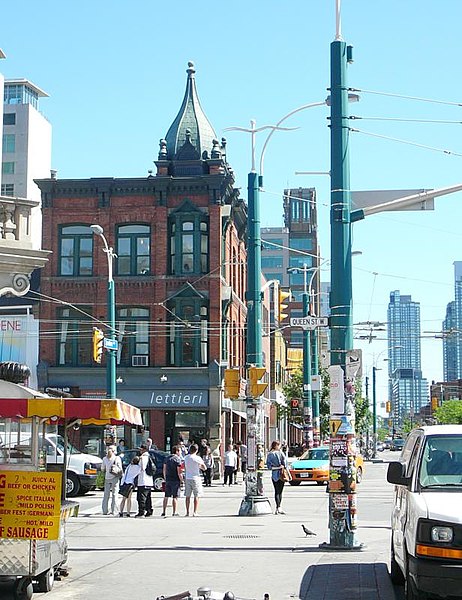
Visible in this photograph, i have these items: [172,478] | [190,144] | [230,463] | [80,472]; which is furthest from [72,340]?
[172,478]

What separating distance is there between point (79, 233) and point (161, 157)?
567 centimetres

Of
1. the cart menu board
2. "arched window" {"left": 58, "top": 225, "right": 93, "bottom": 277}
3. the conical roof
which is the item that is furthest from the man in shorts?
the conical roof

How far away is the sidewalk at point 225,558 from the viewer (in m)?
12.5

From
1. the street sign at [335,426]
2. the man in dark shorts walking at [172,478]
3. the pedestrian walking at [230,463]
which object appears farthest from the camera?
the pedestrian walking at [230,463]

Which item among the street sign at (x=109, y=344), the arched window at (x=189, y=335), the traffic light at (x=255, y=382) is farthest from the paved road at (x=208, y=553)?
the arched window at (x=189, y=335)

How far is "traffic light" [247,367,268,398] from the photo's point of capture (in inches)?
930

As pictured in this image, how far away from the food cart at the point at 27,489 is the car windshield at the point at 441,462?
→ 4.08 m

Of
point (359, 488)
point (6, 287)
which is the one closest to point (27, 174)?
point (359, 488)

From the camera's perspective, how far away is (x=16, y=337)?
49.3m

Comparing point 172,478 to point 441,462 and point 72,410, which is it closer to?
point 72,410

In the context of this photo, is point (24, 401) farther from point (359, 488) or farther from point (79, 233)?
point (79, 233)

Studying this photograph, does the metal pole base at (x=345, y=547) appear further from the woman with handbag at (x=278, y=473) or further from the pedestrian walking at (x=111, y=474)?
the pedestrian walking at (x=111, y=474)

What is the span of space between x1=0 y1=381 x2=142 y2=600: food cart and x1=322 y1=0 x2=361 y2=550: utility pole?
18.3 ft

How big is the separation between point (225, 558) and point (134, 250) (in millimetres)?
35095
